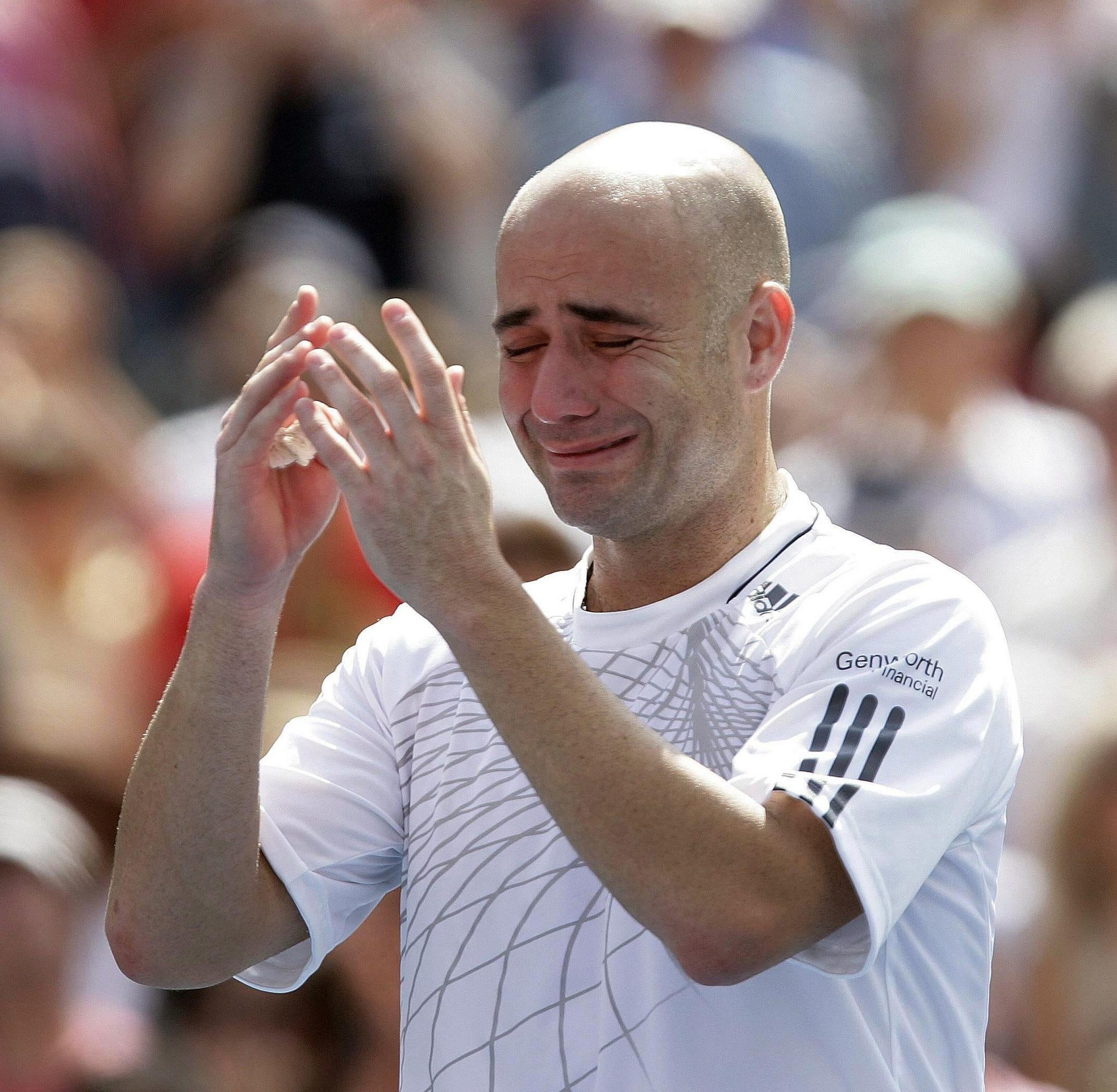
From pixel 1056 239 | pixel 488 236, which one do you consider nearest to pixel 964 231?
pixel 1056 239

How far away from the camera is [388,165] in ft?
23.2

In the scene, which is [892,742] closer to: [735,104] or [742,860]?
[742,860]

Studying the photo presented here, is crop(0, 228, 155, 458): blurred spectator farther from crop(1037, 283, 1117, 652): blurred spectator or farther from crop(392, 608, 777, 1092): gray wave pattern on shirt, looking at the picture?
crop(392, 608, 777, 1092): gray wave pattern on shirt

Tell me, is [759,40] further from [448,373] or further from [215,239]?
[448,373]

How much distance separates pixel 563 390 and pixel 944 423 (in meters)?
3.87

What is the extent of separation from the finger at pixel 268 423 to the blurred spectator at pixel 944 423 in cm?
346

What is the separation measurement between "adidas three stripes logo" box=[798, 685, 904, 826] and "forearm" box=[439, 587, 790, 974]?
3.0 inches

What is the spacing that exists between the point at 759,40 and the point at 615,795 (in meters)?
5.99

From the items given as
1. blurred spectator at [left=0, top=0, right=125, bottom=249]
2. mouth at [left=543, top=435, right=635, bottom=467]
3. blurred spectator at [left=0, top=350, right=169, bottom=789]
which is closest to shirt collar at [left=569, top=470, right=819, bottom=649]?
mouth at [left=543, top=435, right=635, bottom=467]

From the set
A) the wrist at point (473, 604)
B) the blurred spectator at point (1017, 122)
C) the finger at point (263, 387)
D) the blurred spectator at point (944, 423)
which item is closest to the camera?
the wrist at point (473, 604)

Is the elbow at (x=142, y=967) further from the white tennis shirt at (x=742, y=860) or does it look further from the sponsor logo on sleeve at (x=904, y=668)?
the sponsor logo on sleeve at (x=904, y=668)

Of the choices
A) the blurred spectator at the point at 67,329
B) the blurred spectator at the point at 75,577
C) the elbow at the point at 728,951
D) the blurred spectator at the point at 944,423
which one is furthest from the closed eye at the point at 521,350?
the blurred spectator at the point at 67,329

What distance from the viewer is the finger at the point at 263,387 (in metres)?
2.28

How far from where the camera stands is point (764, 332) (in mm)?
2643
